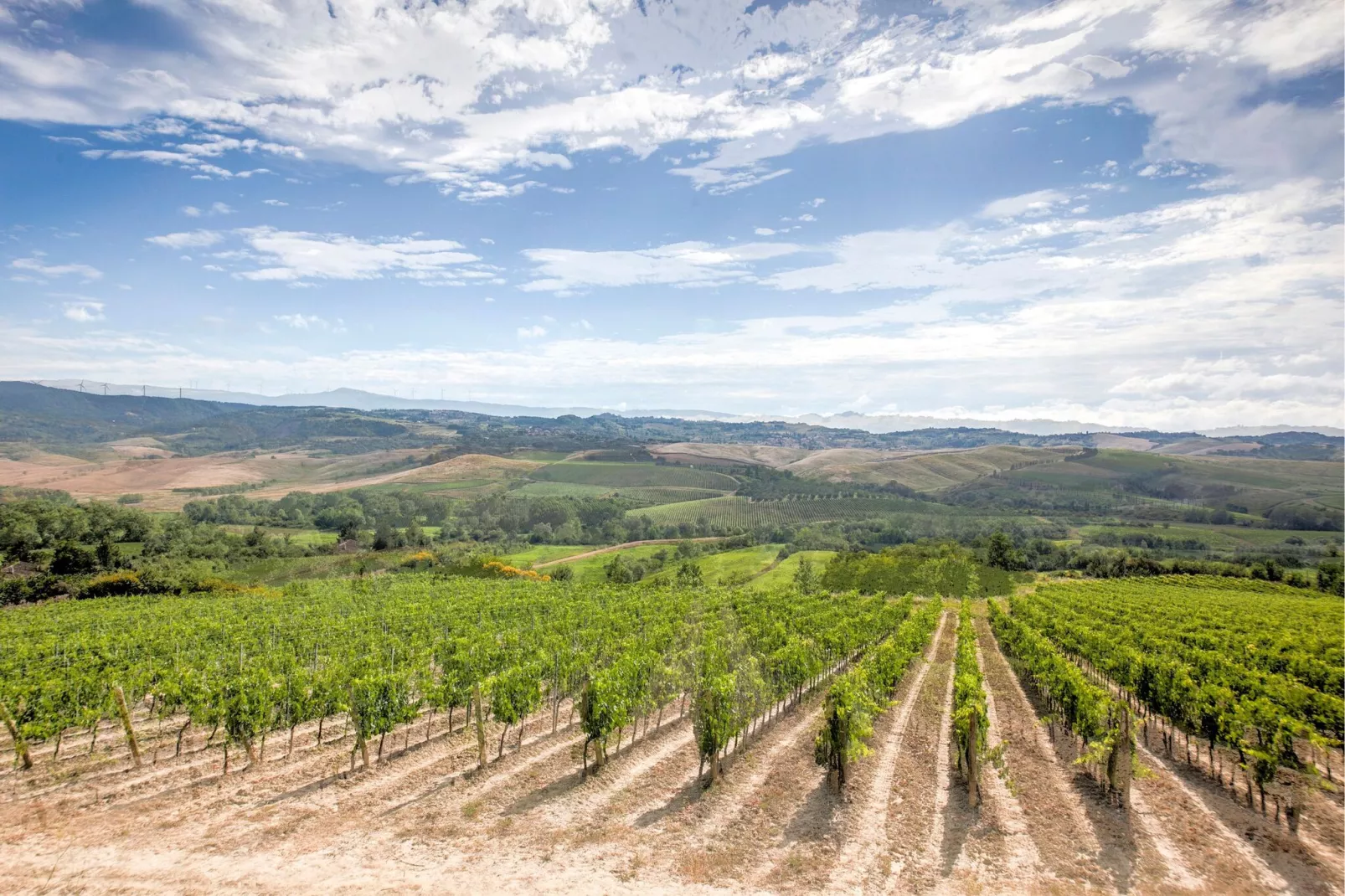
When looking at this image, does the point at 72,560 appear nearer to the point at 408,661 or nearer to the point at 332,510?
the point at 408,661

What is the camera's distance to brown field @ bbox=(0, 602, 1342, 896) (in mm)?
14805

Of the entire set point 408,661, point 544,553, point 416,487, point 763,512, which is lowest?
point 544,553

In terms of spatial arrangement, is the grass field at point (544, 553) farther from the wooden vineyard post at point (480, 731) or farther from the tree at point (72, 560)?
the wooden vineyard post at point (480, 731)

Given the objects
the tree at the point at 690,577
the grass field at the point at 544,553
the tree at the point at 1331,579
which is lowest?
the grass field at the point at 544,553

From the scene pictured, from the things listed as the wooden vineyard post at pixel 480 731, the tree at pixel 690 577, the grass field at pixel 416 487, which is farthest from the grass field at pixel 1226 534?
the grass field at pixel 416 487

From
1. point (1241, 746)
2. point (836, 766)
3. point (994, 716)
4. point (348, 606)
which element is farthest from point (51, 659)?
point (1241, 746)

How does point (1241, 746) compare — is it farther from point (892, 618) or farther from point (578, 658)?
point (892, 618)

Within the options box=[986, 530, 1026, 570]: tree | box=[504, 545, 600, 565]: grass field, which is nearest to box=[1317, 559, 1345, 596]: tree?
box=[986, 530, 1026, 570]: tree

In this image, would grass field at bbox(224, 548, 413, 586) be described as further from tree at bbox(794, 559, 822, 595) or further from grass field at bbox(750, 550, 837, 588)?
tree at bbox(794, 559, 822, 595)

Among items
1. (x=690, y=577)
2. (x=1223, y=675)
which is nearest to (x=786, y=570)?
(x=690, y=577)

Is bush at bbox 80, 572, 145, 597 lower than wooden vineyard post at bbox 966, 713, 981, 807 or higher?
lower

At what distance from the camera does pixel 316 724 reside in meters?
26.2

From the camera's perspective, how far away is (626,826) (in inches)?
687

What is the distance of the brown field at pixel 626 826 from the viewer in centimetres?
1480
